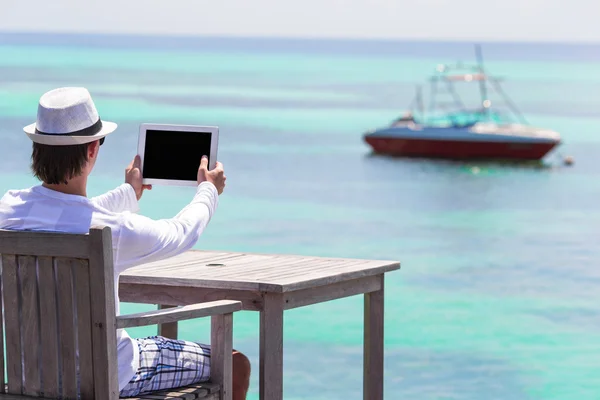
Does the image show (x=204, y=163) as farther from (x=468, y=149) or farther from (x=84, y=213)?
(x=468, y=149)

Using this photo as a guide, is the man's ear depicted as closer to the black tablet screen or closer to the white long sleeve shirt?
the white long sleeve shirt

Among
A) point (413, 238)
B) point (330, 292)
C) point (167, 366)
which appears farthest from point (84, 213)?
point (413, 238)

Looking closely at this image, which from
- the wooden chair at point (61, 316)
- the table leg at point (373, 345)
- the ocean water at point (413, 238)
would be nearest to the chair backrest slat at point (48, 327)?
the wooden chair at point (61, 316)

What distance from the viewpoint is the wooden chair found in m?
2.96

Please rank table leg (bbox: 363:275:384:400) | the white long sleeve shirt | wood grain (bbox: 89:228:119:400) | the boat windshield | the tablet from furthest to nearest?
the boat windshield < table leg (bbox: 363:275:384:400) < the tablet < the white long sleeve shirt < wood grain (bbox: 89:228:119:400)

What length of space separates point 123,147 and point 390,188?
8.28 m

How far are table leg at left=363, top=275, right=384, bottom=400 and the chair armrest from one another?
0.74 metres

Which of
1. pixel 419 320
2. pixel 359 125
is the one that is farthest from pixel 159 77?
pixel 419 320

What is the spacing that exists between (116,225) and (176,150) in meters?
0.62

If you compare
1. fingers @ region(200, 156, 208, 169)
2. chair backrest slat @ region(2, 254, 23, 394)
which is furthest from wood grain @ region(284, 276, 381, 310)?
chair backrest slat @ region(2, 254, 23, 394)

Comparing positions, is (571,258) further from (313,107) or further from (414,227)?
(313,107)

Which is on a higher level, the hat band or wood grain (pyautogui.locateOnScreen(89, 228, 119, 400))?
the hat band

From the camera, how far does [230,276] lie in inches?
141

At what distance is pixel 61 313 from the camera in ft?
9.90
